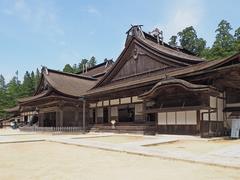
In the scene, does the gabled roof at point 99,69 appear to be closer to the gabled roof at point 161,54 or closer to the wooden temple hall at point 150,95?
the wooden temple hall at point 150,95

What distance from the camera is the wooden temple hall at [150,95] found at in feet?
52.7

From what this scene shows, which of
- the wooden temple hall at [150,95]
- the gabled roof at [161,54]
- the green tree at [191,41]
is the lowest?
the wooden temple hall at [150,95]

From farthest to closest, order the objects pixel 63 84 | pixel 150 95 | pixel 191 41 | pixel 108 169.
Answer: pixel 191 41
pixel 63 84
pixel 150 95
pixel 108 169

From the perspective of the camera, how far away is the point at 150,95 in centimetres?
1788

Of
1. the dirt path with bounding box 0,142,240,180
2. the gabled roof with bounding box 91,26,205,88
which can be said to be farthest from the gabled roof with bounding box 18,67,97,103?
the dirt path with bounding box 0,142,240,180

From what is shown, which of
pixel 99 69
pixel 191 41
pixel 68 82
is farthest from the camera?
pixel 191 41

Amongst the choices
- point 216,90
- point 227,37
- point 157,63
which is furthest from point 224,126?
point 227,37

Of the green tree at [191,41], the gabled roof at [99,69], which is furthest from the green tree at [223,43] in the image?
the gabled roof at [99,69]

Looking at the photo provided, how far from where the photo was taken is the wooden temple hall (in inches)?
632

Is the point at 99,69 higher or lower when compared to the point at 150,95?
higher

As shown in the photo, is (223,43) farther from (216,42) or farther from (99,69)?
(99,69)

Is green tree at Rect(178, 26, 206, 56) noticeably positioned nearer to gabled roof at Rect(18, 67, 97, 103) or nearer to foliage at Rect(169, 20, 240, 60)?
foliage at Rect(169, 20, 240, 60)

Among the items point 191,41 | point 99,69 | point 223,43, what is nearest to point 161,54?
point 99,69

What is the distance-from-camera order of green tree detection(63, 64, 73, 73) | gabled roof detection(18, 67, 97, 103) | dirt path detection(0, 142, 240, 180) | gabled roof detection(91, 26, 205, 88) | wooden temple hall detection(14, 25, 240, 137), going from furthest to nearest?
green tree detection(63, 64, 73, 73) < gabled roof detection(18, 67, 97, 103) < gabled roof detection(91, 26, 205, 88) < wooden temple hall detection(14, 25, 240, 137) < dirt path detection(0, 142, 240, 180)
